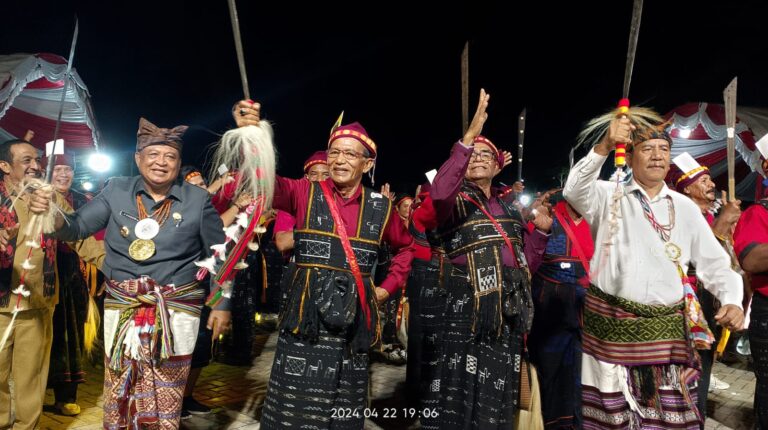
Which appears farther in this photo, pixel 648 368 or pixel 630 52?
pixel 648 368

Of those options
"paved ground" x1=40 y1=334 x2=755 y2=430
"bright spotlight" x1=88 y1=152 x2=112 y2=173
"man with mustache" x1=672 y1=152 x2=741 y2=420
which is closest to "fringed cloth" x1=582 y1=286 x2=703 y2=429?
"man with mustache" x1=672 y1=152 x2=741 y2=420

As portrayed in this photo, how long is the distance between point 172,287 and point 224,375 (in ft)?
10.7

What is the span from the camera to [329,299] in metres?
3.02

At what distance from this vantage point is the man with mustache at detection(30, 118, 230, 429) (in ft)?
10.2

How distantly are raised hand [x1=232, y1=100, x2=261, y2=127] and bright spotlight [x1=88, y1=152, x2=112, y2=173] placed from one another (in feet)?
17.3

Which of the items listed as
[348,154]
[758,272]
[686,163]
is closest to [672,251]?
[758,272]

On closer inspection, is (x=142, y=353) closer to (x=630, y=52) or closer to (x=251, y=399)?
(x=251, y=399)

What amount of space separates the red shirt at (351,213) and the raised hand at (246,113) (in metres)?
0.40

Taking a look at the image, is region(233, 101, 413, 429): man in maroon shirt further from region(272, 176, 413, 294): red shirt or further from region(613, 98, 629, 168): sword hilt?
region(613, 98, 629, 168): sword hilt

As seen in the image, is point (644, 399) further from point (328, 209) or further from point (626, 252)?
point (328, 209)

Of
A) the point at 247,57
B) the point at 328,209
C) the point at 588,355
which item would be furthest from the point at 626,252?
the point at 247,57

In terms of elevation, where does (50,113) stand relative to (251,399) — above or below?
above

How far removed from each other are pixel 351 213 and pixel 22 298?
2444mm

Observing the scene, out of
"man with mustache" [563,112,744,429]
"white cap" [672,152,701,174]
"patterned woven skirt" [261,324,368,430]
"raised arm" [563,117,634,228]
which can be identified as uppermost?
"white cap" [672,152,701,174]
